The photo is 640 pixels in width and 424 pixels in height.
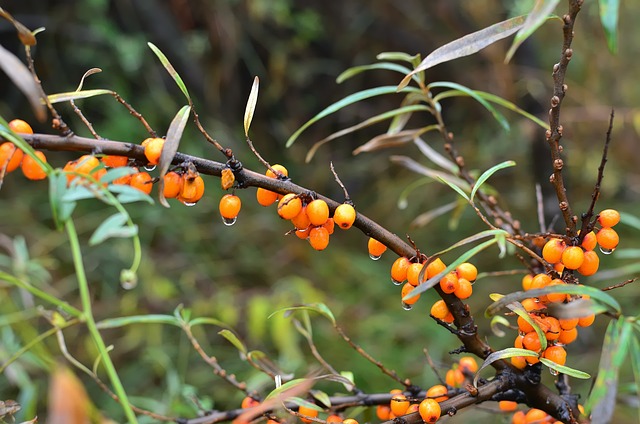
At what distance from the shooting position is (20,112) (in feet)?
5.41

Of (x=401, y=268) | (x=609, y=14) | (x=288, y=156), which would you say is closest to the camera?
(x=609, y=14)

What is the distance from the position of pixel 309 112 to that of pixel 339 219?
59.3 inches

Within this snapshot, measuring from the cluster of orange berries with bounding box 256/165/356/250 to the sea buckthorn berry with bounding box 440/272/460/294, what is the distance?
69 millimetres

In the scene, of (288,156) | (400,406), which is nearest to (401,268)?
(400,406)

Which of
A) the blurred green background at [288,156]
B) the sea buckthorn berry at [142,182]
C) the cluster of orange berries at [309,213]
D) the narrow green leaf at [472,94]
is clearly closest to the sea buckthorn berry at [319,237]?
the cluster of orange berries at [309,213]

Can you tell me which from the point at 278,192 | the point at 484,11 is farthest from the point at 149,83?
the point at 278,192

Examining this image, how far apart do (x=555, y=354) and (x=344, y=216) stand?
163mm

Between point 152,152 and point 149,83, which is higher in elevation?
point 152,152

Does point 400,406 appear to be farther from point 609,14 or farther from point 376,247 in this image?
point 609,14

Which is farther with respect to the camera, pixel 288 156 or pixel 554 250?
pixel 288 156

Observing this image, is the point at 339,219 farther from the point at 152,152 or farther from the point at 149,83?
the point at 149,83

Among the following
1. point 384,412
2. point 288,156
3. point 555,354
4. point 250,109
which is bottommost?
point 288,156

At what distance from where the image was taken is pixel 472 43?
1.14 ft

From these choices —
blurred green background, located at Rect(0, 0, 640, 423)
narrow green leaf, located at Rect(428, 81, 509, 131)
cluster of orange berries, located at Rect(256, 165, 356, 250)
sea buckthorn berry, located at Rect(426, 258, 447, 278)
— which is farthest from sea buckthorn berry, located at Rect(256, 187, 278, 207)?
blurred green background, located at Rect(0, 0, 640, 423)
